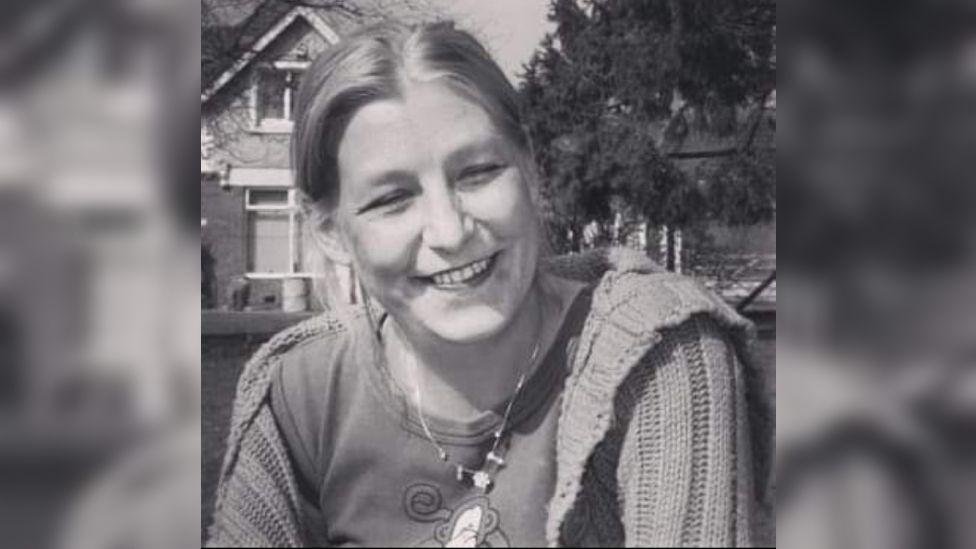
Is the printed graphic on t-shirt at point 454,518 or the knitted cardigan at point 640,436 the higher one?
the knitted cardigan at point 640,436

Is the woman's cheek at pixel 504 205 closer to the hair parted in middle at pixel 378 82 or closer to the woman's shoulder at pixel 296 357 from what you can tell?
the hair parted in middle at pixel 378 82

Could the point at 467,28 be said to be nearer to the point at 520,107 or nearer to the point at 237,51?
the point at 520,107

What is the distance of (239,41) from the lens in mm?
1057

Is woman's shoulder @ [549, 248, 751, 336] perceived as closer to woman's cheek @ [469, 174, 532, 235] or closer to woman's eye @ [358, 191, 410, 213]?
woman's cheek @ [469, 174, 532, 235]

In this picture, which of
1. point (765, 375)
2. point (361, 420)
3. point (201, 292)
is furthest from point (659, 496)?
point (201, 292)

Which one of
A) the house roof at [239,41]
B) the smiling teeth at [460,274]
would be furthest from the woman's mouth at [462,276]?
the house roof at [239,41]

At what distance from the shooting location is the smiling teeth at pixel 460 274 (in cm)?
95

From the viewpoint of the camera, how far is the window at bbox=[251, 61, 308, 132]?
100 cm

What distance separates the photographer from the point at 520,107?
98 centimetres

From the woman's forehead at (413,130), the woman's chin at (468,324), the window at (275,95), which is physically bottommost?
the woman's chin at (468,324)

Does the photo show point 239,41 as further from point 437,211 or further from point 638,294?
point 638,294

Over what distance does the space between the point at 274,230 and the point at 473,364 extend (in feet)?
0.80

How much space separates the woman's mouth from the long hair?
0.09 metres

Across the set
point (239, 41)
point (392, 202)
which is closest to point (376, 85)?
point (392, 202)
